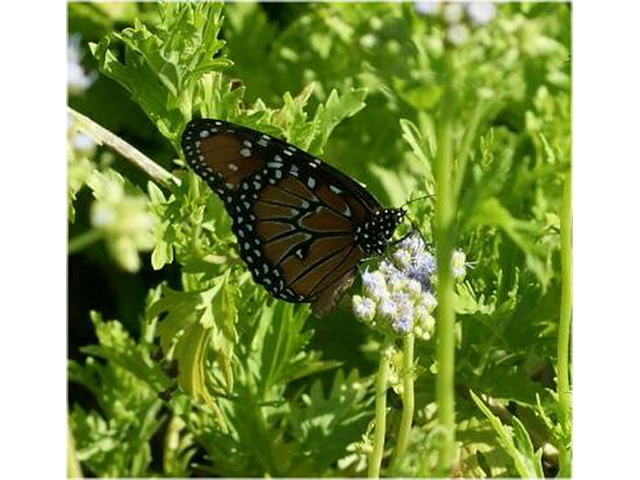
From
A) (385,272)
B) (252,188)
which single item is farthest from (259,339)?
(385,272)

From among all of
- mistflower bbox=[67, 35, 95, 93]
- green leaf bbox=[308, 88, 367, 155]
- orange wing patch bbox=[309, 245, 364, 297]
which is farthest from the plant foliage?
mistflower bbox=[67, 35, 95, 93]

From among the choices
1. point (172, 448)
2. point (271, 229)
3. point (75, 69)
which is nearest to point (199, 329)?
point (271, 229)

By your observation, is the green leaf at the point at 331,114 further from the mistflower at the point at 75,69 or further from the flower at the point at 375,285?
the mistflower at the point at 75,69

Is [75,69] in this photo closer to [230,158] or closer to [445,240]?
[230,158]

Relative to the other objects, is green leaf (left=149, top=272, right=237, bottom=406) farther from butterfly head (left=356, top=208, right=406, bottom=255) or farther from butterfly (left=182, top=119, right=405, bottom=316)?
butterfly head (left=356, top=208, right=406, bottom=255)

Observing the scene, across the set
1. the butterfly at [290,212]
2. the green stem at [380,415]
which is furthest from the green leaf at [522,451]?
the butterfly at [290,212]
